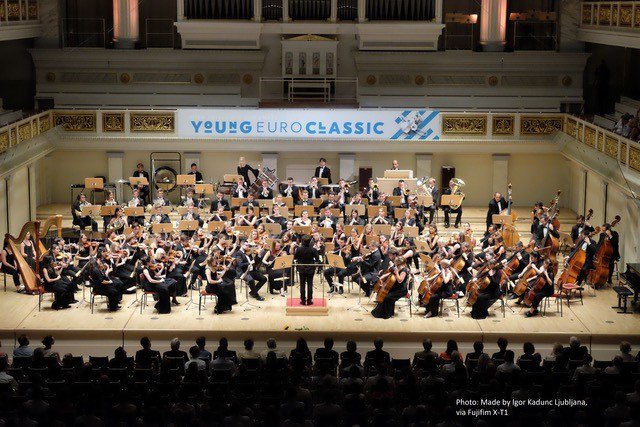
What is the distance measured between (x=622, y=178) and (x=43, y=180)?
12.7 metres

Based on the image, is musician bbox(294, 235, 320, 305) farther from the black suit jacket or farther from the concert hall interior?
the black suit jacket

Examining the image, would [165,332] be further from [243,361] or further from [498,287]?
[498,287]

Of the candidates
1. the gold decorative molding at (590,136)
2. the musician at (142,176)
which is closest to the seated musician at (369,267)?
the gold decorative molding at (590,136)

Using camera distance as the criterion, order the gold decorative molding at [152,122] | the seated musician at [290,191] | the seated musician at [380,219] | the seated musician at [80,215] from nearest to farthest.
Result: the seated musician at [380,219] < the seated musician at [80,215] < the seated musician at [290,191] < the gold decorative molding at [152,122]

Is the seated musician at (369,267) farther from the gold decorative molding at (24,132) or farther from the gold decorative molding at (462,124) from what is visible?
the gold decorative molding at (24,132)

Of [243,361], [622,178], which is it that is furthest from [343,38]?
[243,361]

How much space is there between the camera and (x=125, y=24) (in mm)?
25984

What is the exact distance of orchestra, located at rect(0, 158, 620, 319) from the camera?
58.9 ft

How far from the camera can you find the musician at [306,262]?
1802 centimetres

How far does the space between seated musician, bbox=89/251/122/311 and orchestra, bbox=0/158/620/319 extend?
0.02m

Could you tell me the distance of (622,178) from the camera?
20047mm

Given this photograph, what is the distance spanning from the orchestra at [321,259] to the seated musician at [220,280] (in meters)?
0.02

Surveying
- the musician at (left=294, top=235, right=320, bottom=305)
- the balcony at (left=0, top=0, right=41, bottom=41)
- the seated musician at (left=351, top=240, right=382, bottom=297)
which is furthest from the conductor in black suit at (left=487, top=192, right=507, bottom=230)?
the balcony at (left=0, top=0, right=41, bottom=41)

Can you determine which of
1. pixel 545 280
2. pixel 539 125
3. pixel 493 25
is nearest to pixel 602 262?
pixel 545 280
